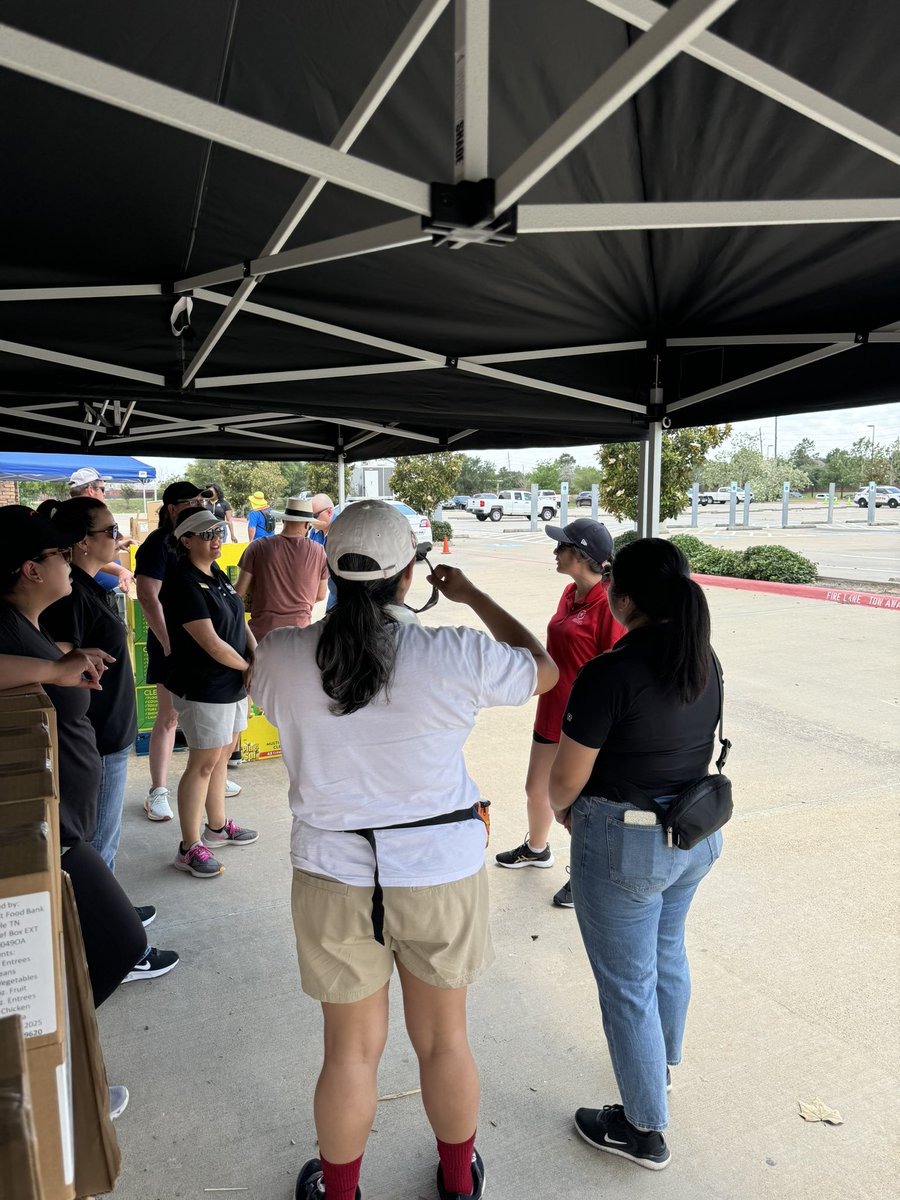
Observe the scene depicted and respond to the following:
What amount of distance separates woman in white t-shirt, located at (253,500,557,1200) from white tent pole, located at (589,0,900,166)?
101 cm

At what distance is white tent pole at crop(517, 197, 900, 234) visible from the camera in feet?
5.11

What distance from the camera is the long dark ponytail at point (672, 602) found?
6.29 ft

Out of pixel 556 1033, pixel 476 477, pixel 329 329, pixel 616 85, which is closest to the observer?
pixel 616 85

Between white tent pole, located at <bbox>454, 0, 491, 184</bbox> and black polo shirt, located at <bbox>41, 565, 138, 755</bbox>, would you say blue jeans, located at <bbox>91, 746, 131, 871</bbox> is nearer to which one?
black polo shirt, located at <bbox>41, 565, 138, 755</bbox>

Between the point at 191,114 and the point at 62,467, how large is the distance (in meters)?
12.0

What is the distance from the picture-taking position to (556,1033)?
2.66 metres

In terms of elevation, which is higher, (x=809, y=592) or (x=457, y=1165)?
(x=809, y=592)

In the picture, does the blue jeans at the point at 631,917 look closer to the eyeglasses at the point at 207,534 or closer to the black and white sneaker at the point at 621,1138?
the black and white sneaker at the point at 621,1138

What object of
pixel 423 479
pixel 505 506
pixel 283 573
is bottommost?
pixel 283 573

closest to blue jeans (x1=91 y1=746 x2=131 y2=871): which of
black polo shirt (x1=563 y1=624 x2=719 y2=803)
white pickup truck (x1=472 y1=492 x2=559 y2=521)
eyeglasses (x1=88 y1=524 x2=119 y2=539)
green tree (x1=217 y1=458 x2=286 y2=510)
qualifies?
eyeglasses (x1=88 y1=524 x2=119 y2=539)

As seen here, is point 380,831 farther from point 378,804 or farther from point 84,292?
point 84,292

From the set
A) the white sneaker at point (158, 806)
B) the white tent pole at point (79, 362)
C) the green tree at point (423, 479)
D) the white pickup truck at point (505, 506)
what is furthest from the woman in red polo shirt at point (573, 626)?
the white pickup truck at point (505, 506)

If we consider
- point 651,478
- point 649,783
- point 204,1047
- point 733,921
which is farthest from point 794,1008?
point 651,478

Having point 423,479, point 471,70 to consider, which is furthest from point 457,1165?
point 423,479
